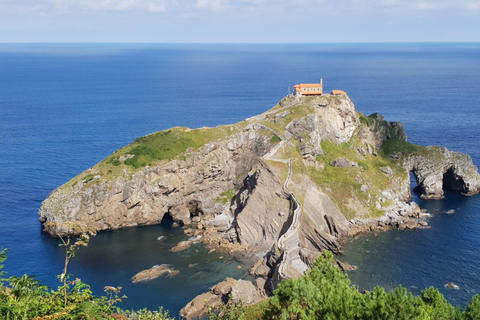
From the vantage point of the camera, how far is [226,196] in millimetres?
106562

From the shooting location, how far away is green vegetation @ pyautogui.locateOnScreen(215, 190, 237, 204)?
105m

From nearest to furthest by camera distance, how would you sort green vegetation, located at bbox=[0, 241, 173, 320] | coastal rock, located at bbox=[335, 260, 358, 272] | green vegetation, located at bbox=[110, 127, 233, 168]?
green vegetation, located at bbox=[0, 241, 173, 320], coastal rock, located at bbox=[335, 260, 358, 272], green vegetation, located at bbox=[110, 127, 233, 168]

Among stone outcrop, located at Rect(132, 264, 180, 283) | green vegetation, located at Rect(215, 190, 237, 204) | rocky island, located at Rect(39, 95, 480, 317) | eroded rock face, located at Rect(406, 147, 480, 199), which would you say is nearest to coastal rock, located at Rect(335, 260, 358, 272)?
rocky island, located at Rect(39, 95, 480, 317)

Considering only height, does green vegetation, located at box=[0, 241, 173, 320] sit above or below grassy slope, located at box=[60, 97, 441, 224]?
above

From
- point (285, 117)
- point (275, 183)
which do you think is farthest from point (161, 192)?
point (285, 117)

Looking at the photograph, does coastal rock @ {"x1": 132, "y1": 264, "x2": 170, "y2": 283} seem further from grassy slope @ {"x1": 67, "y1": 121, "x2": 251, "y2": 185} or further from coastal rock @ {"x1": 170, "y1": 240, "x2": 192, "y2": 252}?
grassy slope @ {"x1": 67, "y1": 121, "x2": 251, "y2": 185}

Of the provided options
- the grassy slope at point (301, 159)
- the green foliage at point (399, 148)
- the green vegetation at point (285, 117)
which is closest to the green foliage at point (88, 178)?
the grassy slope at point (301, 159)

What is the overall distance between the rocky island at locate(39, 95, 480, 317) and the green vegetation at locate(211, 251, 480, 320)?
30.7m

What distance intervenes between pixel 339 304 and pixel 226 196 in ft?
225

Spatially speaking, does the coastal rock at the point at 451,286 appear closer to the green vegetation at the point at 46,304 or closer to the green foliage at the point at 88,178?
the green vegetation at the point at 46,304

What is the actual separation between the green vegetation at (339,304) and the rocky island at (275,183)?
30.7 meters

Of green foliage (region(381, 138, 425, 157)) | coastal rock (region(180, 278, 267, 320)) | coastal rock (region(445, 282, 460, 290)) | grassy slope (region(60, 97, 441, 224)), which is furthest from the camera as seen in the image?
green foliage (region(381, 138, 425, 157))

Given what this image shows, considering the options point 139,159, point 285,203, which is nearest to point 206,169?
point 139,159

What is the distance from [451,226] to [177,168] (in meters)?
57.0
